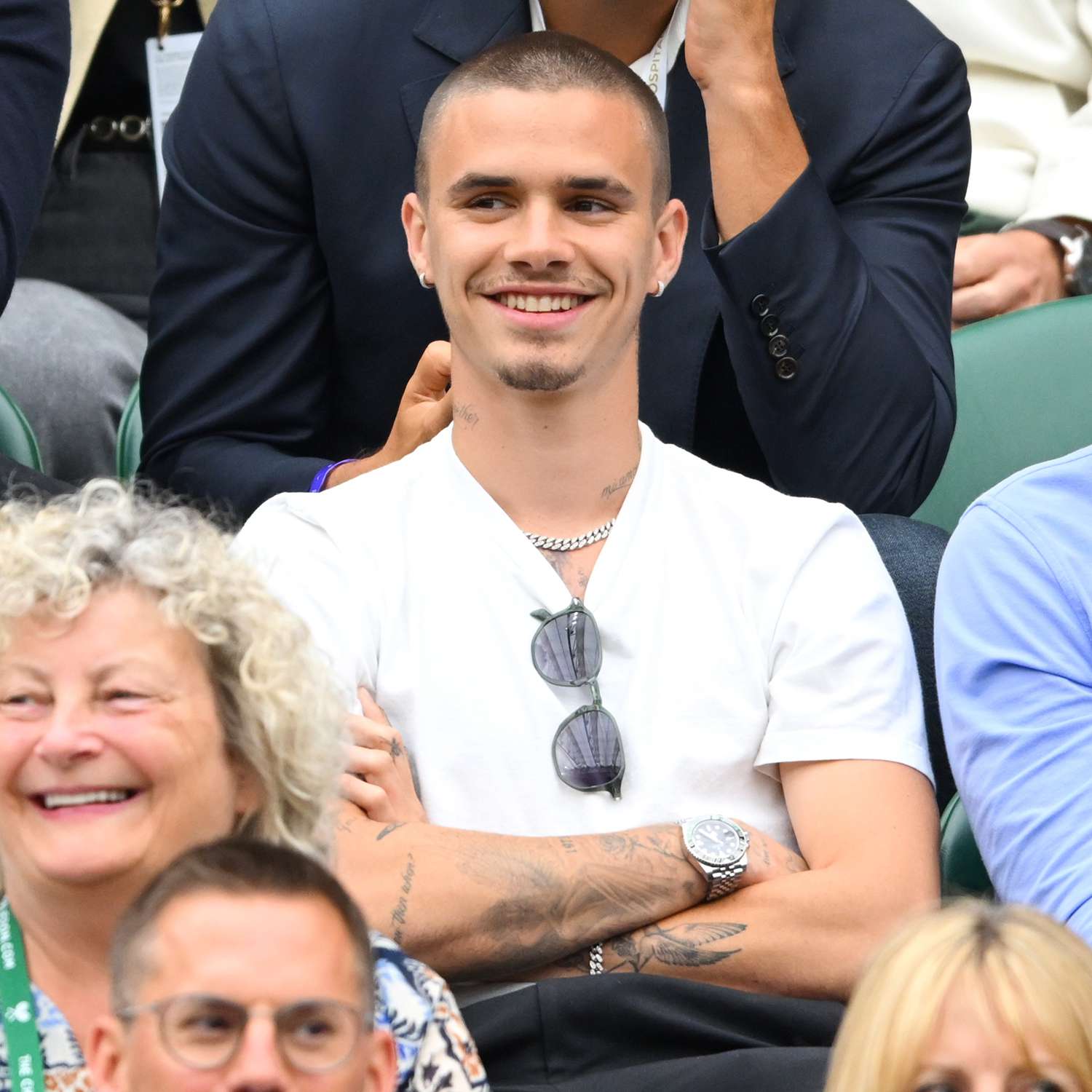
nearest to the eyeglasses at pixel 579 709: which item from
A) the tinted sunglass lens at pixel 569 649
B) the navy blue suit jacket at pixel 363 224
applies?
the tinted sunglass lens at pixel 569 649

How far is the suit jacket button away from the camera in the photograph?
109 inches

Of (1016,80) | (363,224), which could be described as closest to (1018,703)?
(363,224)

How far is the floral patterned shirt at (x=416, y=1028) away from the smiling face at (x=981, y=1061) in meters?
0.44

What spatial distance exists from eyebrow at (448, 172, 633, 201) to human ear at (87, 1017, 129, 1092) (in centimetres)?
118

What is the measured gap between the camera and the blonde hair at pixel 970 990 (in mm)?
1562

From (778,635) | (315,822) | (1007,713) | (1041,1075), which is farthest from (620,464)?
(1041,1075)

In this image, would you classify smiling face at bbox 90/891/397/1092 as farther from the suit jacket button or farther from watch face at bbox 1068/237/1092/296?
watch face at bbox 1068/237/1092/296

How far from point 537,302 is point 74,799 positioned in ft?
3.04

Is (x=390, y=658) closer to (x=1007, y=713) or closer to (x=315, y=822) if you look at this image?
(x=315, y=822)

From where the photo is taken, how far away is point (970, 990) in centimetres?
158

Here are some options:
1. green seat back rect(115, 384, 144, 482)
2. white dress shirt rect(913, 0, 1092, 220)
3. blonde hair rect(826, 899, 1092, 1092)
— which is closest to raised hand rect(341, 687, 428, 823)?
blonde hair rect(826, 899, 1092, 1092)

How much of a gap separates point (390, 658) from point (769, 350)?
2.33 ft

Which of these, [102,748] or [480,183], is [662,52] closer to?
[480,183]

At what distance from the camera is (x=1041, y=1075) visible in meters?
1.55
